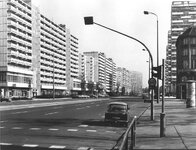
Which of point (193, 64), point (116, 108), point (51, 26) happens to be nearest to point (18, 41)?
point (51, 26)

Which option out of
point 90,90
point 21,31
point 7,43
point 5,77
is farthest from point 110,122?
point 90,90

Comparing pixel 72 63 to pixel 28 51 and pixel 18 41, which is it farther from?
pixel 18 41

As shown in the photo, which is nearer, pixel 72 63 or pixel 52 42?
pixel 52 42

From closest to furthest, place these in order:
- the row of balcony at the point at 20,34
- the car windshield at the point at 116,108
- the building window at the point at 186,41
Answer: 1. the car windshield at the point at 116,108
2. the building window at the point at 186,41
3. the row of balcony at the point at 20,34

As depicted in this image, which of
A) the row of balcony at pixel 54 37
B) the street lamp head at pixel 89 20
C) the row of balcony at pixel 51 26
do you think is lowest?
the street lamp head at pixel 89 20

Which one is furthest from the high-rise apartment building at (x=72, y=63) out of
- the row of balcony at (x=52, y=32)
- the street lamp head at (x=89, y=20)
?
the street lamp head at (x=89, y=20)

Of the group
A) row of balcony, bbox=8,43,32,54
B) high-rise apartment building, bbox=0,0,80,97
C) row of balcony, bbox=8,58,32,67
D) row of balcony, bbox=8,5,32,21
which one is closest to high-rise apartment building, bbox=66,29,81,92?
high-rise apartment building, bbox=0,0,80,97

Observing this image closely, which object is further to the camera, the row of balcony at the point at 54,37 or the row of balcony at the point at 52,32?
the row of balcony at the point at 54,37

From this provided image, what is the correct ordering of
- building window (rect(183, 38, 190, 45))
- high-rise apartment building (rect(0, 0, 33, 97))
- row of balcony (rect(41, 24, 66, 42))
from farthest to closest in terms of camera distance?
row of balcony (rect(41, 24, 66, 42))
building window (rect(183, 38, 190, 45))
high-rise apartment building (rect(0, 0, 33, 97))

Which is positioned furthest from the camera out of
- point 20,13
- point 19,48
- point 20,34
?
point 20,13

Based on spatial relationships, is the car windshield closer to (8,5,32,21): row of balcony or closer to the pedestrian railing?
the pedestrian railing

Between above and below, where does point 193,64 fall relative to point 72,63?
below

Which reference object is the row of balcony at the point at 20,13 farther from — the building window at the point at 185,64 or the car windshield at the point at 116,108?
the car windshield at the point at 116,108

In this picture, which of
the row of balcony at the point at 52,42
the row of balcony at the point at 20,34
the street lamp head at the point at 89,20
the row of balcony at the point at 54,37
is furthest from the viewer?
the row of balcony at the point at 52,42
